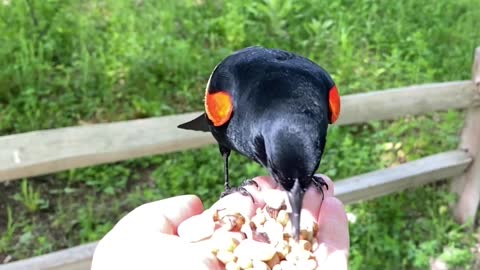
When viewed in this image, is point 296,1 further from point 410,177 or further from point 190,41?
point 410,177

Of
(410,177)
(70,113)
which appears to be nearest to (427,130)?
(410,177)

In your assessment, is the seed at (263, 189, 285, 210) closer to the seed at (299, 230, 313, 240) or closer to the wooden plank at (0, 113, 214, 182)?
the seed at (299, 230, 313, 240)

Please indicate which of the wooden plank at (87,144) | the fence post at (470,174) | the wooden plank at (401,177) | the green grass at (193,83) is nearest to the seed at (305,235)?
the wooden plank at (87,144)

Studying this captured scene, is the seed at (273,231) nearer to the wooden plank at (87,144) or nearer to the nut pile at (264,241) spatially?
the nut pile at (264,241)

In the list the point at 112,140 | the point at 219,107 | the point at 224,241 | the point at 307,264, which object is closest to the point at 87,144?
the point at 112,140

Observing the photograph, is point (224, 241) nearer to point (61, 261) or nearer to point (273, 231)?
point (273, 231)

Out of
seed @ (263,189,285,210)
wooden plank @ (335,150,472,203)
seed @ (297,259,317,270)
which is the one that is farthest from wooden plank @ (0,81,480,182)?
seed @ (297,259,317,270)
